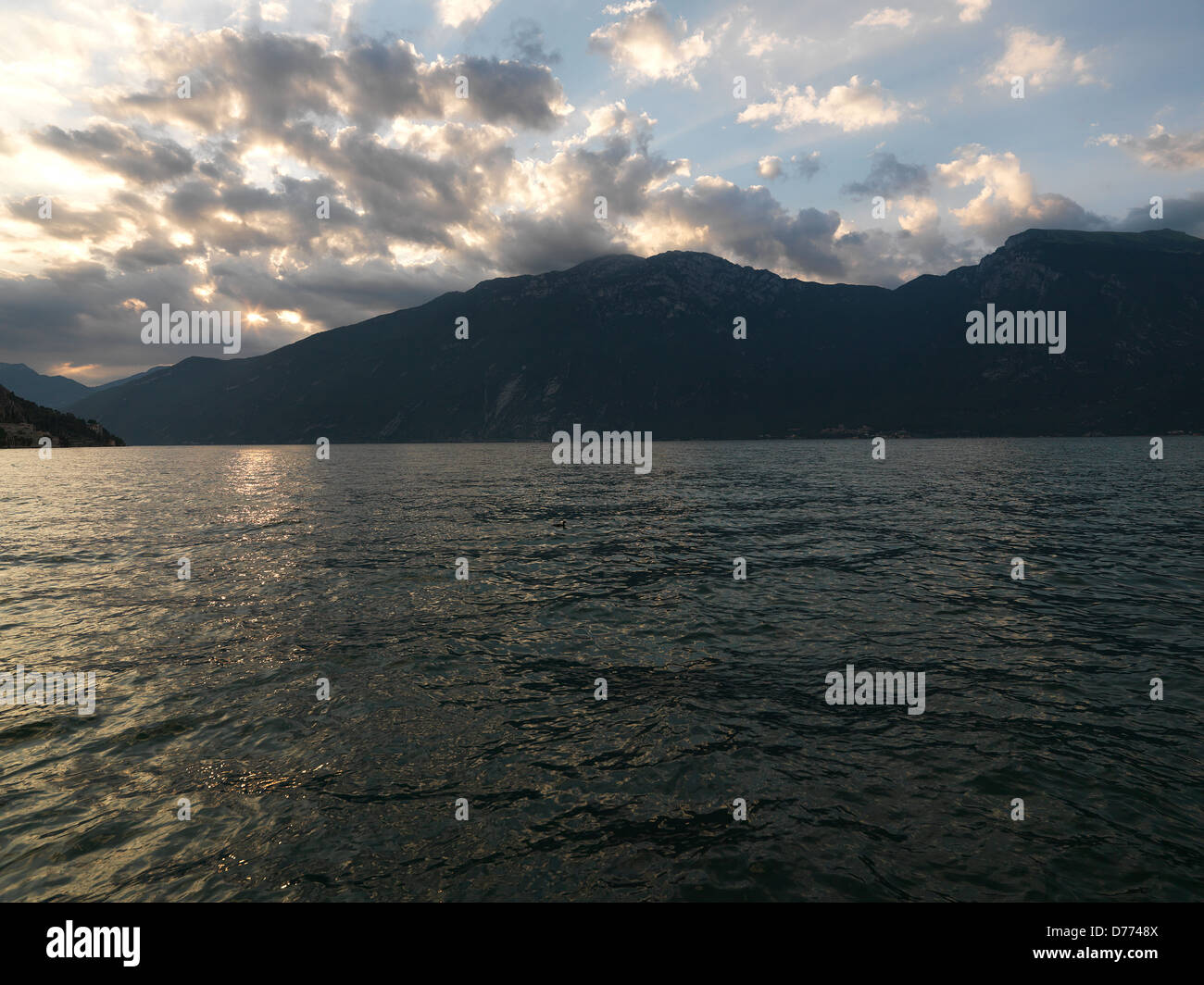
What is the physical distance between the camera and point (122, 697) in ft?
52.9

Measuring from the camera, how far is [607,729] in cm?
1434

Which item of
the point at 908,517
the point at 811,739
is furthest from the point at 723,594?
the point at 908,517

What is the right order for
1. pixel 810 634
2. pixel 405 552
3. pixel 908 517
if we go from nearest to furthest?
pixel 810 634 < pixel 405 552 < pixel 908 517

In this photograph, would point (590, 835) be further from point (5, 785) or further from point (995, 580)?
point (995, 580)

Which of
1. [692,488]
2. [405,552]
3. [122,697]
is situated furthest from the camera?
[692,488]

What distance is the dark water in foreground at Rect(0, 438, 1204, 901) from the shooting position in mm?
9570

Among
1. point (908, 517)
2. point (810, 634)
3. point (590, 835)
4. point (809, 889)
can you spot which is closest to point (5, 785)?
point (590, 835)

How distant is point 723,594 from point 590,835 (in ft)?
55.7

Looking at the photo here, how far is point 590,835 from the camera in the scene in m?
10.3

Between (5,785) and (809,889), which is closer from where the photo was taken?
(809,889)

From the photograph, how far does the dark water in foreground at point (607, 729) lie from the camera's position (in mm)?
9570
